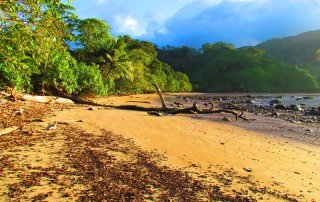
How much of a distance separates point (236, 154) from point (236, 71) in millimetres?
95328

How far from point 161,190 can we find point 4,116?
Answer: 804 centimetres

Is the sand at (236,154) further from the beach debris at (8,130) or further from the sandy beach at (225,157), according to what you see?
the beach debris at (8,130)

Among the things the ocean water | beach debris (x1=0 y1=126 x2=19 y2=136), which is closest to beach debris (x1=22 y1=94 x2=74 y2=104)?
beach debris (x1=0 y1=126 x2=19 y2=136)

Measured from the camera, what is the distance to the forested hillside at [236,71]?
9319 cm

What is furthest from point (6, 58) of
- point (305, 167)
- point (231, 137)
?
point (305, 167)

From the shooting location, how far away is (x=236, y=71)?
101m

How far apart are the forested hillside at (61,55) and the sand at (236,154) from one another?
2.77m

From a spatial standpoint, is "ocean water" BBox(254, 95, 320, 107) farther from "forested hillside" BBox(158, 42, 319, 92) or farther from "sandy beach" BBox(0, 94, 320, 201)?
"forested hillside" BBox(158, 42, 319, 92)

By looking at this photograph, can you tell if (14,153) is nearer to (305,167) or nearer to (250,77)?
(305,167)

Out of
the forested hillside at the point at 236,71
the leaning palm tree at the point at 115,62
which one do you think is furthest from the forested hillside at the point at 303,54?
the leaning palm tree at the point at 115,62

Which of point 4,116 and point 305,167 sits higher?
point 4,116

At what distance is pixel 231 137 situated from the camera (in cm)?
1075

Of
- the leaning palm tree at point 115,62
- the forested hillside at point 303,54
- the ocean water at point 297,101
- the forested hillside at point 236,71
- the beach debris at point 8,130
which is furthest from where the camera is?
the forested hillside at point 303,54

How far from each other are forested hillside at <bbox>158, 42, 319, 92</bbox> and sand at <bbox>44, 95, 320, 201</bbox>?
73890mm
